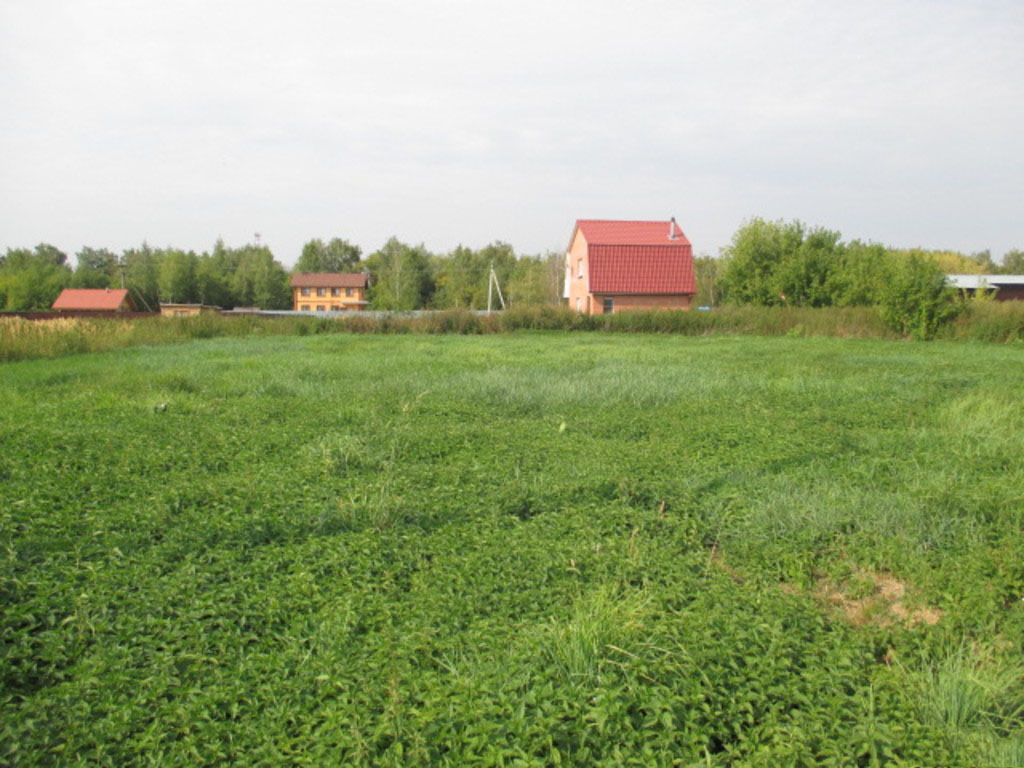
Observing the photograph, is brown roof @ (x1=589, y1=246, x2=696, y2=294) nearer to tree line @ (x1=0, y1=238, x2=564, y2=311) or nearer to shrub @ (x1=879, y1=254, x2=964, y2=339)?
shrub @ (x1=879, y1=254, x2=964, y2=339)

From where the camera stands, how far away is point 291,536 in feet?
14.9

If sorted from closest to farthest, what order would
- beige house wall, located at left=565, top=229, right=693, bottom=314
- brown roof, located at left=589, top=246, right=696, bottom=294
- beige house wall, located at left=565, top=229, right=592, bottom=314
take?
brown roof, located at left=589, top=246, right=696, bottom=294
beige house wall, located at left=565, top=229, right=693, bottom=314
beige house wall, located at left=565, top=229, right=592, bottom=314

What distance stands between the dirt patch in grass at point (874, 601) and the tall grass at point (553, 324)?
20226 millimetres

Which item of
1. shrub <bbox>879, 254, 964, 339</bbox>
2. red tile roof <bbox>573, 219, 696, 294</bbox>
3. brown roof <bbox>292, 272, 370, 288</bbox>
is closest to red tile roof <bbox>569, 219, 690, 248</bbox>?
red tile roof <bbox>573, 219, 696, 294</bbox>

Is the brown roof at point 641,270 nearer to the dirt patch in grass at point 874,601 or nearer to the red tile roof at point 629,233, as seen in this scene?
the red tile roof at point 629,233

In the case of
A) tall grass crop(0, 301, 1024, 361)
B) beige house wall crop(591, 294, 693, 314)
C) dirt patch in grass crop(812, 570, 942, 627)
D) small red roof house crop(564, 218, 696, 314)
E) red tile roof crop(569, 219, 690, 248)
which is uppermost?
red tile roof crop(569, 219, 690, 248)

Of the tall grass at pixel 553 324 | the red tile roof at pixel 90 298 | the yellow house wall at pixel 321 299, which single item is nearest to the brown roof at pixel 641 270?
the tall grass at pixel 553 324

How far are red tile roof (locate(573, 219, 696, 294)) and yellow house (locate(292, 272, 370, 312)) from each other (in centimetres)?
4198

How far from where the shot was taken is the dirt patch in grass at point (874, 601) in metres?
3.77

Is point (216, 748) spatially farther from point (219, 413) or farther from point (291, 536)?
point (219, 413)

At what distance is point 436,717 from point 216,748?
813 millimetres

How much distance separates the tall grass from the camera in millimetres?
22484

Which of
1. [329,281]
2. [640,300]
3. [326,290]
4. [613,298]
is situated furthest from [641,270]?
[326,290]

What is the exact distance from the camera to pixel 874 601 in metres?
3.97
